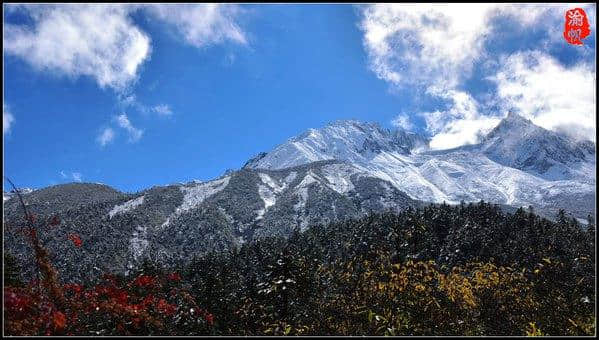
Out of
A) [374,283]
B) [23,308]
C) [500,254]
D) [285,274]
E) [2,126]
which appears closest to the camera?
[2,126]

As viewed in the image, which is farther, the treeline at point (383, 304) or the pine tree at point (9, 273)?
the pine tree at point (9, 273)

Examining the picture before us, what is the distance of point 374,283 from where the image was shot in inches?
1107

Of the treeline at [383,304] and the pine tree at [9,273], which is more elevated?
the pine tree at [9,273]

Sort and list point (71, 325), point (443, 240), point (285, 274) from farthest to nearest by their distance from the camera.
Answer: point (443, 240)
point (285, 274)
point (71, 325)

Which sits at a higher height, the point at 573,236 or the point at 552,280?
the point at 573,236

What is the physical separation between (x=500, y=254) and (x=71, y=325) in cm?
10472

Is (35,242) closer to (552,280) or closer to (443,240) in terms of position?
(552,280)

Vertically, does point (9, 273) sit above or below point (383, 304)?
Result: above

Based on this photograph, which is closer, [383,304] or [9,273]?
[383,304]

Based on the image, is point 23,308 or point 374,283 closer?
point 23,308

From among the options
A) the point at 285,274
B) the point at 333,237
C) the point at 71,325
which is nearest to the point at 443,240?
the point at 333,237

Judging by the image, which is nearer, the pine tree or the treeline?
the treeline

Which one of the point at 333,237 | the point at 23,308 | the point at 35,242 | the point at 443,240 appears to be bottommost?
the point at 23,308

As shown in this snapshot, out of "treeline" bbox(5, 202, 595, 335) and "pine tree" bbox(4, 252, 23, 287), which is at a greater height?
"pine tree" bbox(4, 252, 23, 287)
